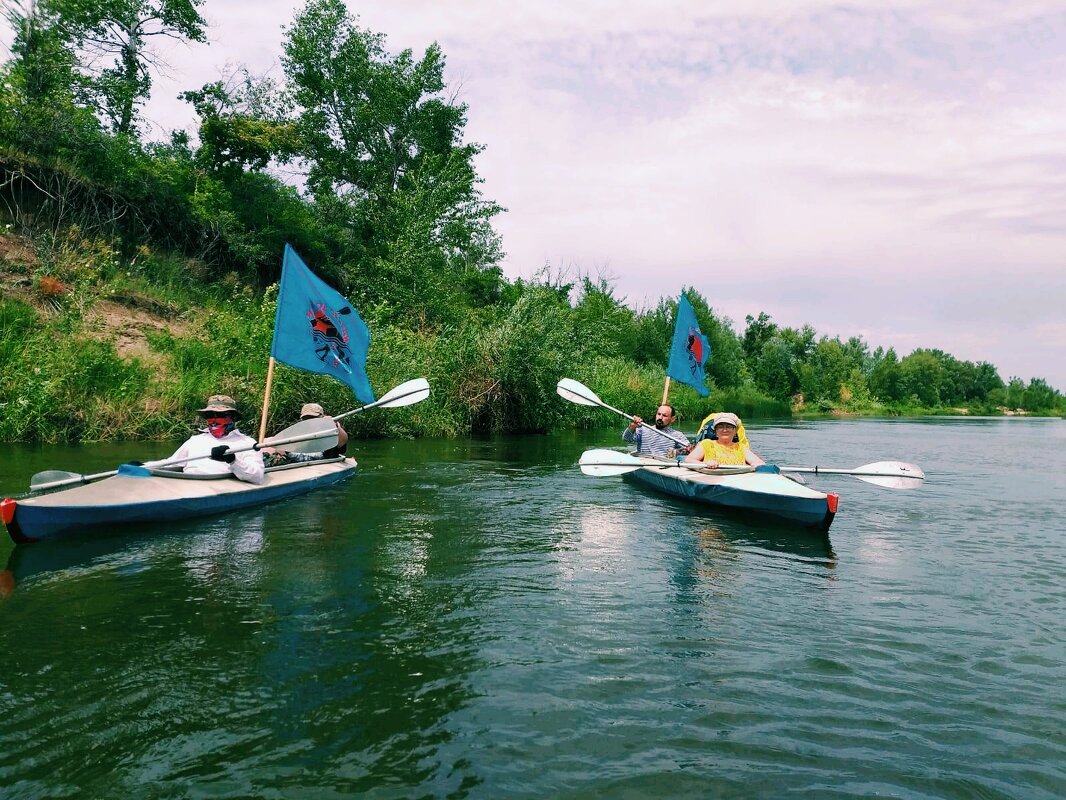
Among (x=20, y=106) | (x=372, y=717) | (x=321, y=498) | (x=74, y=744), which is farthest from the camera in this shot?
(x=20, y=106)

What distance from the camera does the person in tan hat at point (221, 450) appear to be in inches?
304

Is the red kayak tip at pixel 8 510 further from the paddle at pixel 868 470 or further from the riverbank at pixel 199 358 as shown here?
the riverbank at pixel 199 358

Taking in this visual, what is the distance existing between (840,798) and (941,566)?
4.38m

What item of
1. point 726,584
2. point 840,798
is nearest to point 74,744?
point 840,798

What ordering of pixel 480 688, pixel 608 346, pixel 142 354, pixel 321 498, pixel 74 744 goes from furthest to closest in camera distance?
1. pixel 608 346
2. pixel 142 354
3. pixel 321 498
4. pixel 480 688
5. pixel 74 744

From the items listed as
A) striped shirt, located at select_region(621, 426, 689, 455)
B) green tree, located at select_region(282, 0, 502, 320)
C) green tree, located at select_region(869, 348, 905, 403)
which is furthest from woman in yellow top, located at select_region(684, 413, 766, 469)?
green tree, located at select_region(869, 348, 905, 403)

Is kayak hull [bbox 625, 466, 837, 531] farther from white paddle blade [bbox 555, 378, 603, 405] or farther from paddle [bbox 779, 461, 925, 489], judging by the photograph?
white paddle blade [bbox 555, 378, 603, 405]

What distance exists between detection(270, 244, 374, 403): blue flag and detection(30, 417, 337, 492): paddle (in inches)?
26.1

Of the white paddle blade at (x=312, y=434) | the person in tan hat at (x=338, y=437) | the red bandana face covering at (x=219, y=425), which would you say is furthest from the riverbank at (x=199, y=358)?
the red bandana face covering at (x=219, y=425)

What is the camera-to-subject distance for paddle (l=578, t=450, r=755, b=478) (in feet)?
29.6

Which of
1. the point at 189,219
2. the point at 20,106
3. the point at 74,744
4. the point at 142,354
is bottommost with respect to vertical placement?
the point at 74,744

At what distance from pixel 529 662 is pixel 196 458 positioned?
15.9 feet

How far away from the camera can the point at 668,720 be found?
3457 millimetres

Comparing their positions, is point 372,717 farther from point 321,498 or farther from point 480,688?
point 321,498
